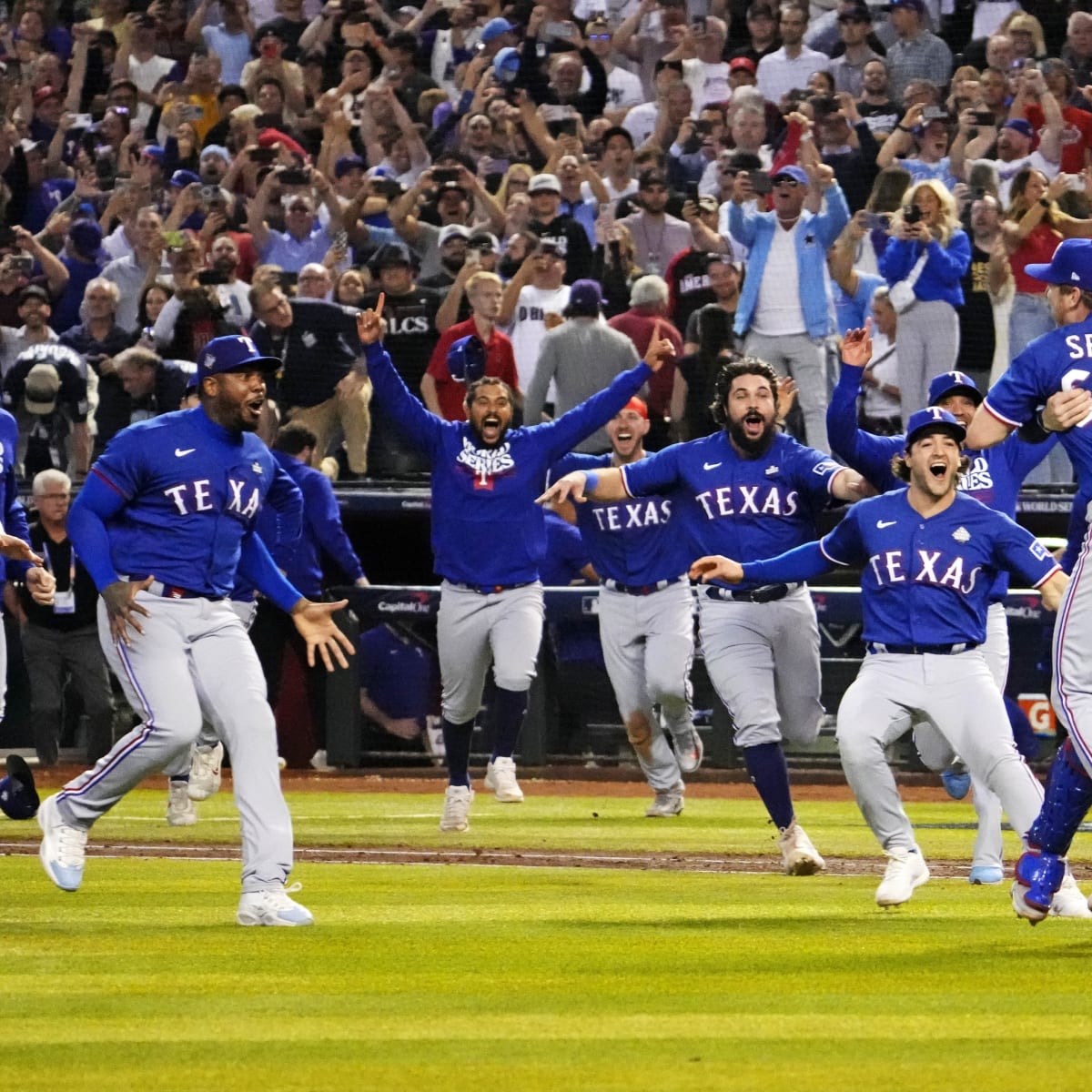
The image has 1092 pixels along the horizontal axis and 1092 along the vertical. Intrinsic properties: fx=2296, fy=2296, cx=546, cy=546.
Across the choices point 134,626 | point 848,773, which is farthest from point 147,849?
point 848,773

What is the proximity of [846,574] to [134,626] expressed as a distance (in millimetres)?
9559

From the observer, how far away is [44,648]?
16.3 meters

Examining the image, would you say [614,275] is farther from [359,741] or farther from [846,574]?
[359,741]

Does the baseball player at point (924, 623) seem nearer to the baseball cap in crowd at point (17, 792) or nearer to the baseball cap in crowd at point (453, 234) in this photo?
the baseball cap in crowd at point (17, 792)

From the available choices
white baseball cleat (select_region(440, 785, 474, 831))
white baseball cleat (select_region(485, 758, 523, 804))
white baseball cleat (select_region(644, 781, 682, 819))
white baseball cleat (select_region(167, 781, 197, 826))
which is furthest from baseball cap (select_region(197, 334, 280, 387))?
white baseball cleat (select_region(644, 781, 682, 819))

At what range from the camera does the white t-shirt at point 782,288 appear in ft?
51.9

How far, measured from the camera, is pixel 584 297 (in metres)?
15.6

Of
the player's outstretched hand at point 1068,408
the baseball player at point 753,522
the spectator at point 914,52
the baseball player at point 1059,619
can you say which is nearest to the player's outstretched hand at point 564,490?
the baseball player at point 753,522

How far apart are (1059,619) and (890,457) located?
2777 millimetres

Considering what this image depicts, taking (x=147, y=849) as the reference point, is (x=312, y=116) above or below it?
above

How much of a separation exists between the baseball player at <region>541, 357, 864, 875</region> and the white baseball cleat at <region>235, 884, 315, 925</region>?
8.52 feet

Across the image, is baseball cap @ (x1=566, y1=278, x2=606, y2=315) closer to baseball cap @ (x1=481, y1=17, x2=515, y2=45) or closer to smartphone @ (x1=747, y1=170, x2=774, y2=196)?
smartphone @ (x1=747, y1=170, x2=774, y2=196)

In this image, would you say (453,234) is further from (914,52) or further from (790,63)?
(914,52)

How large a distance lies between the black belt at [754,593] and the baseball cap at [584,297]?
5766mm
